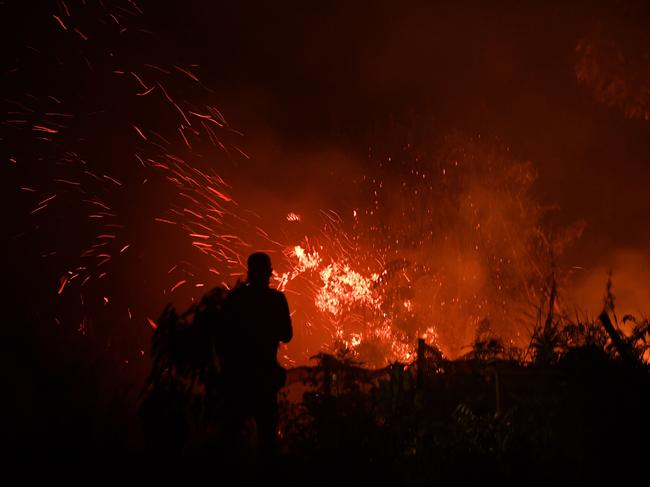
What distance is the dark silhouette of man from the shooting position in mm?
4957

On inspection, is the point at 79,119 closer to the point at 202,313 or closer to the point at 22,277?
the point at 22,277

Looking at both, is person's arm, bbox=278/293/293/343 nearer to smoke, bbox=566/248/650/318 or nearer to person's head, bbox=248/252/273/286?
person's head, bbox=248/252/273/286

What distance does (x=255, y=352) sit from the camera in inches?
204

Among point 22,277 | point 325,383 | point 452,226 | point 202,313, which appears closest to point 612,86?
point 452,226

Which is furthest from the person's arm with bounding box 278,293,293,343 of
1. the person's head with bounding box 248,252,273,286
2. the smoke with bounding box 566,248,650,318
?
the smoke with bounding box 566,248,650,318

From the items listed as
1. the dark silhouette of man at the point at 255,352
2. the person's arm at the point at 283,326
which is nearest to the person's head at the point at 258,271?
the dark silhouette of man at the point at 255,352

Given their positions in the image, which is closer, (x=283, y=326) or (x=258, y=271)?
(x=283, y=326)

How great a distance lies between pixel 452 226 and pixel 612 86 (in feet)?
25.4

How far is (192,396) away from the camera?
4.83 metres

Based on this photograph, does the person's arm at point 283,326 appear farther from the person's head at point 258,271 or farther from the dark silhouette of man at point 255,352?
the person's head at point 258,271

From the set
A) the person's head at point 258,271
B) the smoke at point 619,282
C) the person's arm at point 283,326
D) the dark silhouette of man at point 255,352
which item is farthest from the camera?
the smoke at point 619,282

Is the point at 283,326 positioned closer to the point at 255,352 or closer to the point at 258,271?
the point at 255,352

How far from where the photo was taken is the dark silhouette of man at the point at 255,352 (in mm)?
4957

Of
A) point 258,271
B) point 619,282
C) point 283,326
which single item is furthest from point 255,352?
point 619,282
